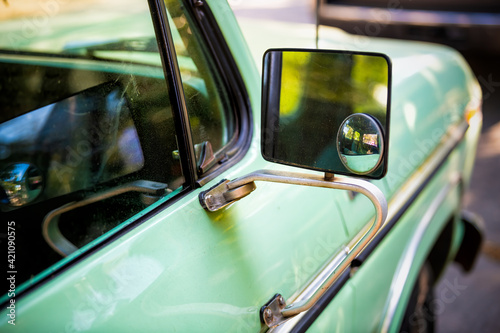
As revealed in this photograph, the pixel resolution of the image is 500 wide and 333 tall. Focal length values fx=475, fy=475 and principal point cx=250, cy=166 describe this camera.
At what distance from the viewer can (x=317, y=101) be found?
4.09 feet

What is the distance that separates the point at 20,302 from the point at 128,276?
22 cm

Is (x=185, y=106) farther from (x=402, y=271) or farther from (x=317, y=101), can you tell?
(x=402, y=271)

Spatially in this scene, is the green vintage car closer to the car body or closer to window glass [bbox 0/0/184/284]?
window glass [bbox 0/0/184/284]

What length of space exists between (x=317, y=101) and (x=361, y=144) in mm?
190

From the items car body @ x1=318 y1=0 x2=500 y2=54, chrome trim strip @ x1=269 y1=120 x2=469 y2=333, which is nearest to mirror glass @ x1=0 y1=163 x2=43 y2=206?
chrome trim strip @ x1=269 y1=120 x2=469 y2=333

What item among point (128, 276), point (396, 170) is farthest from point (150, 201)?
point (396, 170)

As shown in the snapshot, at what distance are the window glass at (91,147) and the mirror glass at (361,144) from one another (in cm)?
42

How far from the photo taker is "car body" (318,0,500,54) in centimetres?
571

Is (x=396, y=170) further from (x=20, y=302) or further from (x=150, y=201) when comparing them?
(x=20, y=302)

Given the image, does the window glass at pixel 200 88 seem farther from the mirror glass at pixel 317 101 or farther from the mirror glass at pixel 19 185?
the mirror glass at pixel 19 185

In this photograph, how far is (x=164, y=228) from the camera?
1143mm

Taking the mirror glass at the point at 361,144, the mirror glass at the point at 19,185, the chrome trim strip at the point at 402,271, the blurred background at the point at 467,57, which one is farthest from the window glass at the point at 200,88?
the blurred background at the point at 467,57

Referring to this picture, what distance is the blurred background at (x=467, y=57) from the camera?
10.3 feet

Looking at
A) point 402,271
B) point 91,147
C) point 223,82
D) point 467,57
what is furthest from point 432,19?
point 91,147
